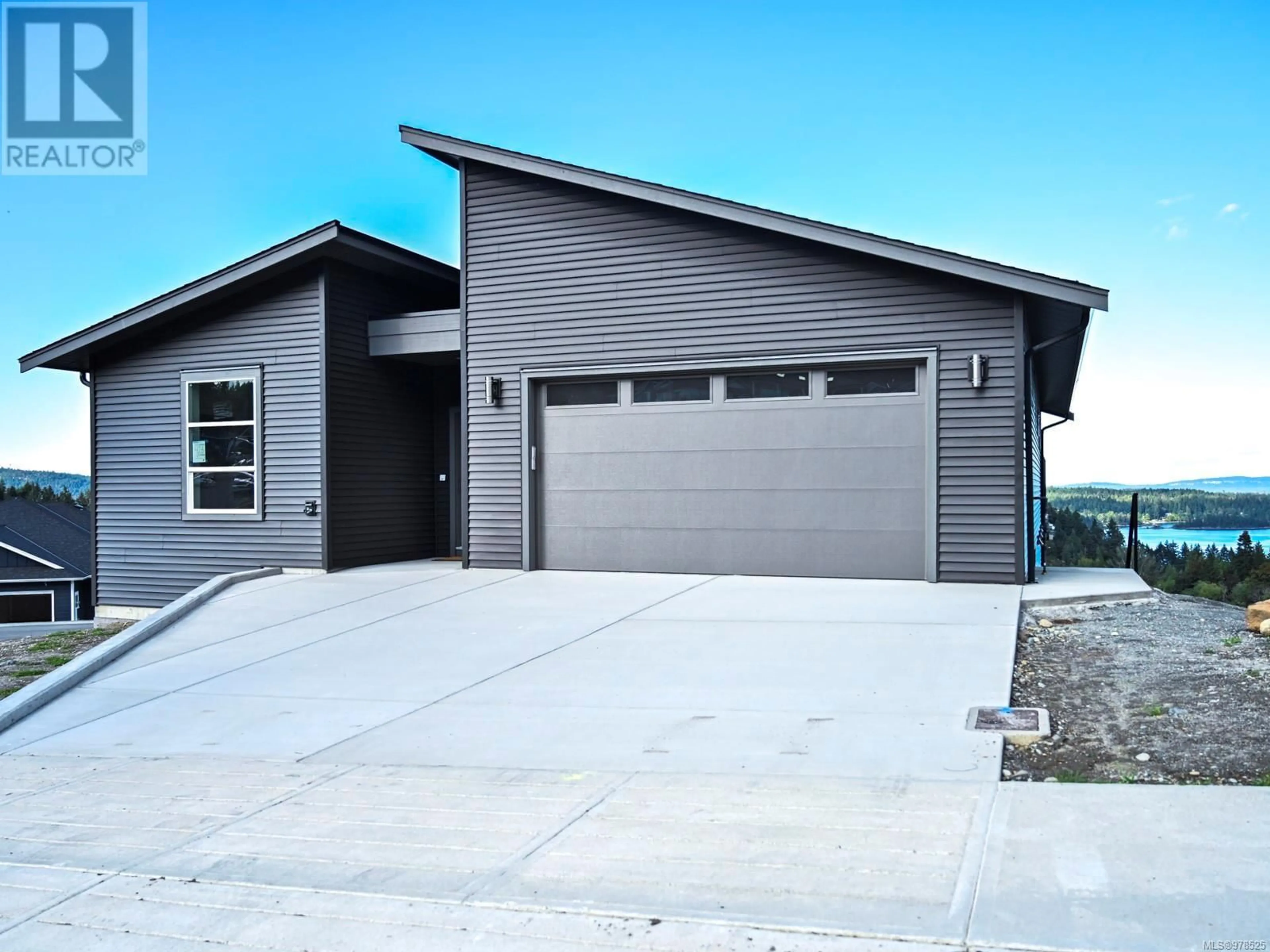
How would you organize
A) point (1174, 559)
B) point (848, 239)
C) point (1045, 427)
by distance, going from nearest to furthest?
1. point (848, 239)
2. point (1045, 427)
3. point (1174, 559)

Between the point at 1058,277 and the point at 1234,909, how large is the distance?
7.04 m

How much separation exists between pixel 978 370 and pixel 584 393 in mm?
4316

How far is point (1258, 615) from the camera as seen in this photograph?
7.48 m

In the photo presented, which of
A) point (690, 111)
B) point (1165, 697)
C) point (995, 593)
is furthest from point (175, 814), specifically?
point (690, 111)

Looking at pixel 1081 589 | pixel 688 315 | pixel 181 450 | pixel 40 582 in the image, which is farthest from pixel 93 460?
pixel 1081 589

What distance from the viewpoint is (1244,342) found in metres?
18.9

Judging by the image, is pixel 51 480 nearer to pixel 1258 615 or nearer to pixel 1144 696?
pixel 1258 615

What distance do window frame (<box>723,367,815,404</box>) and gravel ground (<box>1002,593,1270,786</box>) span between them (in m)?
3.27

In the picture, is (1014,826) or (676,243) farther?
(676,243)

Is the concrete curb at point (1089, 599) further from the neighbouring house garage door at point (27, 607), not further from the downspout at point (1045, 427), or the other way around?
the neighbouring house garage door at point (27, 607)

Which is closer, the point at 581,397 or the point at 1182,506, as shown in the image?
the point at 581,397

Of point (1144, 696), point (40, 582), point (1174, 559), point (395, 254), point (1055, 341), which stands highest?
point (395, 254)

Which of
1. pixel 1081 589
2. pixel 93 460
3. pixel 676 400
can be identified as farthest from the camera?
pixel 93 460

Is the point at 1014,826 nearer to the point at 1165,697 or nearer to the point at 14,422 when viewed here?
the point at 1165,697
